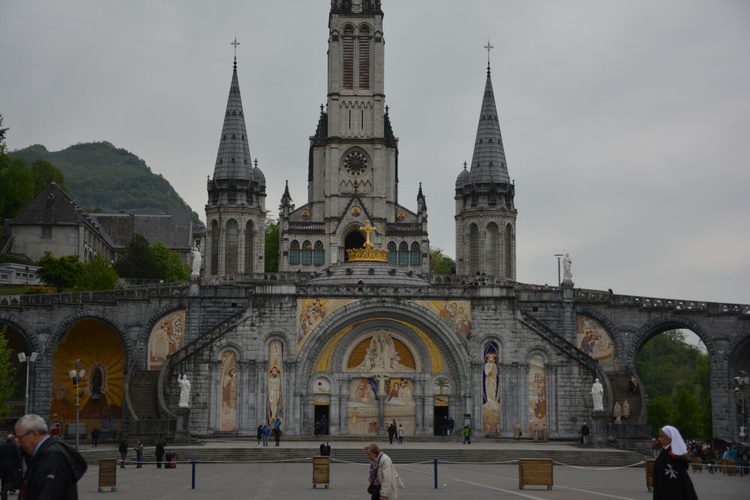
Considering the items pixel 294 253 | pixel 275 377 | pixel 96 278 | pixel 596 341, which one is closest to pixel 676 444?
pixel 275 377

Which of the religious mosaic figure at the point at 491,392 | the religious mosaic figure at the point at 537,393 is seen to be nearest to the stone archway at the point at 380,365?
the religious mosaic figure at the point at 491,392

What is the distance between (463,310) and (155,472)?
24502 mm

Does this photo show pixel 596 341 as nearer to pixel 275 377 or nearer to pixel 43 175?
pixel 275 377

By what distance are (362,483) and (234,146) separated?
216ft

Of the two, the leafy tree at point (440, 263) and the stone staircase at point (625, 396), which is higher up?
the leafy tree at point (440, 263)

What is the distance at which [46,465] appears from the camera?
12578 mm

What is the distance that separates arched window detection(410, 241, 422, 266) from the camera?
3883 inches

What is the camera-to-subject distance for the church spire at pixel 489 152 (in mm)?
95000

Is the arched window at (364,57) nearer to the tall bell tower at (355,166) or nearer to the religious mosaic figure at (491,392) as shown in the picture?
the tall bell tower at (355,166)

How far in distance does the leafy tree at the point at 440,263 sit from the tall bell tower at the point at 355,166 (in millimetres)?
25633

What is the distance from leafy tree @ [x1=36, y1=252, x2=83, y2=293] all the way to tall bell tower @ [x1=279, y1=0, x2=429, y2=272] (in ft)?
80.2

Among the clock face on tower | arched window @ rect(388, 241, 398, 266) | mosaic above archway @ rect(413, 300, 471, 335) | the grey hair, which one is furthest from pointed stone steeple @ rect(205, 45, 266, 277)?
the grey hair

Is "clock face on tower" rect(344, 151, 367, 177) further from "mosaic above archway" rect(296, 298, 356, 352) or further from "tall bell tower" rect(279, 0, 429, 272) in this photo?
"mosaic above archway" rect(296, 298, 356, 352)

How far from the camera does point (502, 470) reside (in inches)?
1642
